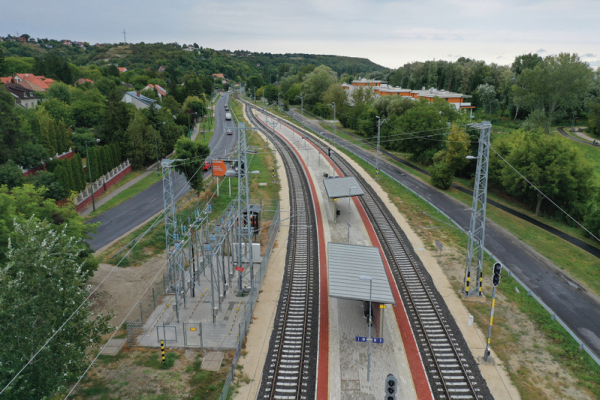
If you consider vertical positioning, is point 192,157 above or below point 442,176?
above

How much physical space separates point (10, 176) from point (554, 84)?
94.5 m

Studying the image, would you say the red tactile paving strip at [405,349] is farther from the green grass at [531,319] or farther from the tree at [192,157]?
the tree at [192,157]

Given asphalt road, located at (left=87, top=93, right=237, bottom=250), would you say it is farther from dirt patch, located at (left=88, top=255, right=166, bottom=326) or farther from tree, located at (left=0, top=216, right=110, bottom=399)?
tree, located at (left=0, top=216, right=110, bottom=399)

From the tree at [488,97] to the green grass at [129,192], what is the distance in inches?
3610

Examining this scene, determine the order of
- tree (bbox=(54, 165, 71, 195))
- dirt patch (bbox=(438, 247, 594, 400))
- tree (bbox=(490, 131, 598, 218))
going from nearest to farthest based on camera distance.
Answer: dirt patch (bbox=(438, 247, 594, 400))
tree (bbox=(490, 131, 598, 218))
tree (bbox=(54, 165, 71, 195))

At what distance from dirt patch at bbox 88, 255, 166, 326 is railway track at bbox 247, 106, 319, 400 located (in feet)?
35.2

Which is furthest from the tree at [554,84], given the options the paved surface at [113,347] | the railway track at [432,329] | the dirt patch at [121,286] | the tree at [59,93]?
the tree at [59,93]

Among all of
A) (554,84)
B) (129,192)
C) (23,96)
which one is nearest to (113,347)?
(129,192)

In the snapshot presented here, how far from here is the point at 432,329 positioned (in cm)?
2452

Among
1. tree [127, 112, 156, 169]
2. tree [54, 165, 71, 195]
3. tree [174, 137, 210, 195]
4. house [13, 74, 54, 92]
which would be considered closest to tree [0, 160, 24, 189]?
tree [54, 165, 71, 195]

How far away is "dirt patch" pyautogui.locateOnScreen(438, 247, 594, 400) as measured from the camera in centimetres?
1956

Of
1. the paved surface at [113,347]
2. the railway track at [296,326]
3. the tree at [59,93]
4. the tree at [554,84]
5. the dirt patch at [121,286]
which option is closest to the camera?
the railway track at [296,326]

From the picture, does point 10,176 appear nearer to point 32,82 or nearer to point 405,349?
point 405,349

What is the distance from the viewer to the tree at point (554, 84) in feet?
259
